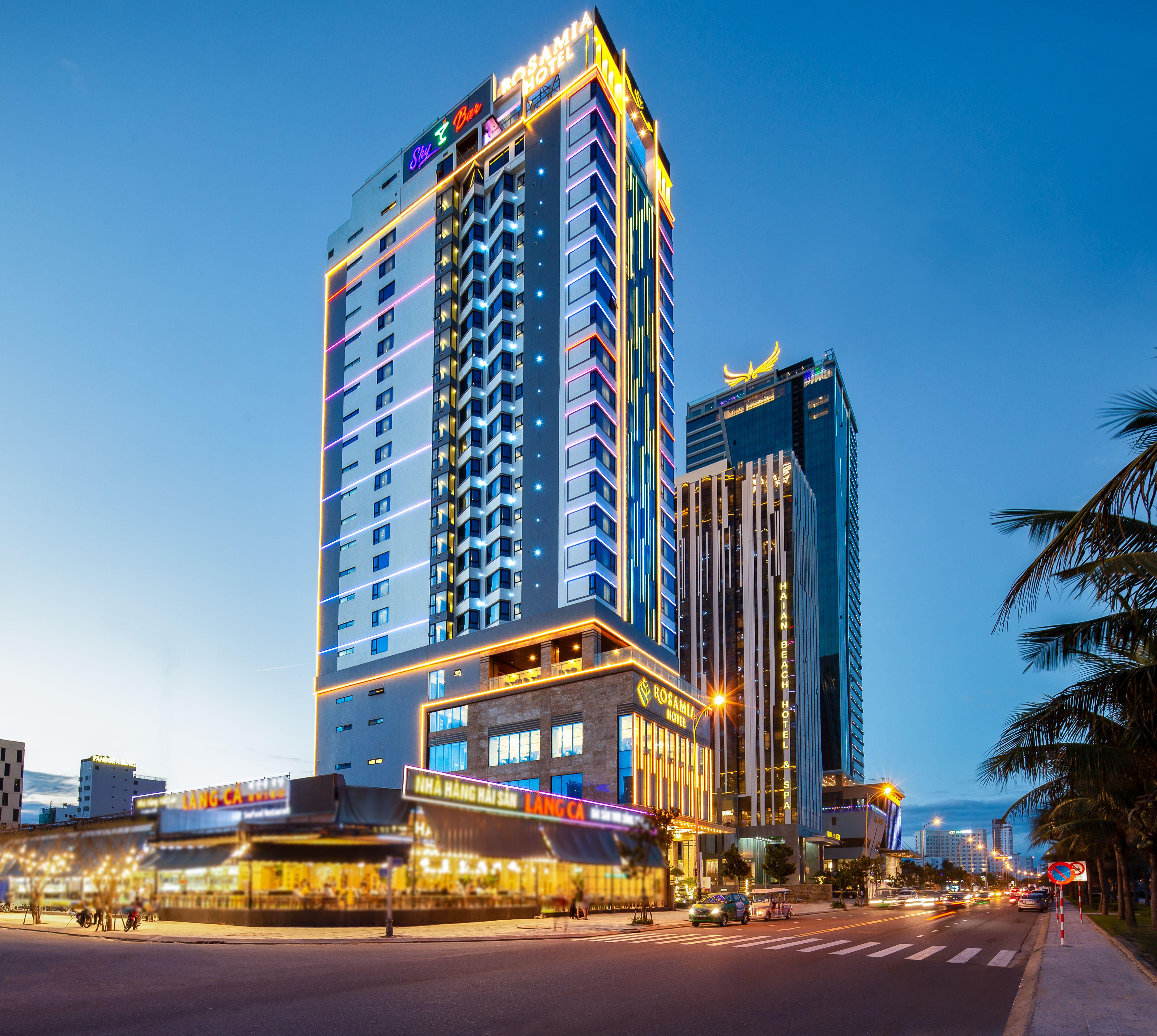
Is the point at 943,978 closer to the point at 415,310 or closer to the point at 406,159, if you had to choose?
the point at 415,310

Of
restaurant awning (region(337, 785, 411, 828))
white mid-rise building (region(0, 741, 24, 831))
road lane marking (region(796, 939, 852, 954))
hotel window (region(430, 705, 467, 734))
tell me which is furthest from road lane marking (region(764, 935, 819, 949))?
white mid-rise building (region(0, 741, 24, 831))

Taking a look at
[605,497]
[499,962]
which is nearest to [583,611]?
[605,497]

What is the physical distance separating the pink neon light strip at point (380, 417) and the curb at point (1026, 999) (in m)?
80.4

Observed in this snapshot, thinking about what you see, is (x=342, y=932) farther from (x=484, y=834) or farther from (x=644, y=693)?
(x=644, y=693)

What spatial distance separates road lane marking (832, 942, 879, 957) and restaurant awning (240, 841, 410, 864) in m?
20.3

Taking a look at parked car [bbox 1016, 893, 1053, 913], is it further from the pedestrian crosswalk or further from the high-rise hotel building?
the pedestrian crosswalk

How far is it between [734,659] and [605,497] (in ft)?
313

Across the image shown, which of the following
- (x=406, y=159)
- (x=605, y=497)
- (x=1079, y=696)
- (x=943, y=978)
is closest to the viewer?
(x=1079, y=696)

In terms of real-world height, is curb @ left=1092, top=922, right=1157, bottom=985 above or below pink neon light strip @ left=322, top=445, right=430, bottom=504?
below

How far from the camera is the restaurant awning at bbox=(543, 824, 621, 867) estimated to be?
5325 cm

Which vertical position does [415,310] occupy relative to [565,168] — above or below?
below

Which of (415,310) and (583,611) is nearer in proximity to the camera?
(583,611)

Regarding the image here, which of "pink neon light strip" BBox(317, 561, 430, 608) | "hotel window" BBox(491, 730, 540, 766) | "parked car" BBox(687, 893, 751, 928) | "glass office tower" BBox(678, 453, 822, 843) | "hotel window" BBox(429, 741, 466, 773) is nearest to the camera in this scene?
"parked car" BBox(687, 893, 751, 928)

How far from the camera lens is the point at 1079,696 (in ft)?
52.7
